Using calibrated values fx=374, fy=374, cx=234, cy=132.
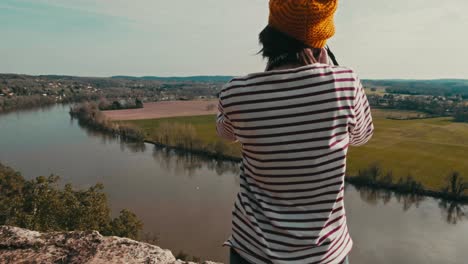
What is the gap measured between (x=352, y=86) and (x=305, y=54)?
118 millimetres

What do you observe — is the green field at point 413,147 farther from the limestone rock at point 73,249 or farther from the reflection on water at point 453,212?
the limestone rock at point 73,249

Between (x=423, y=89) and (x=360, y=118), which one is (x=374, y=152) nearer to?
(x=360, y=118)

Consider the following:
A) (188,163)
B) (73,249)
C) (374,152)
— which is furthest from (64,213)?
(374,152)

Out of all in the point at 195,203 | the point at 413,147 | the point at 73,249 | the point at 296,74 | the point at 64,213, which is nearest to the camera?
the point at 296,74

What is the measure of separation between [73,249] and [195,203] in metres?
12.5

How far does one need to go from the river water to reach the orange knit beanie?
9611 mm

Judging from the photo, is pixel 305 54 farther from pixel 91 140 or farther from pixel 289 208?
pixel 91 140

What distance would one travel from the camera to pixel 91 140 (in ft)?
90.1

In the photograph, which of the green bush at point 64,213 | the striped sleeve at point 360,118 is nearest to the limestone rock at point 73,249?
the striped sleeve at point 360,118

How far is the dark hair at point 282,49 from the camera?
78 cm

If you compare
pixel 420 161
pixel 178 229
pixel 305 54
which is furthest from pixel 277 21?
pixel 420 161

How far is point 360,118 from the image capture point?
0.83 metres

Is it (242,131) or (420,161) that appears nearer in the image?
(242,131)

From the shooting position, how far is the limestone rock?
1974 mm
